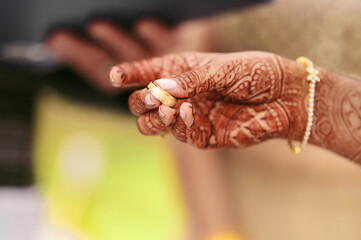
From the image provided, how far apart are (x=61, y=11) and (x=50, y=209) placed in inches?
32.1

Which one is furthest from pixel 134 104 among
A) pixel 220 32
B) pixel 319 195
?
pixel 319 195

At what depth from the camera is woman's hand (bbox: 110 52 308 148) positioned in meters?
0.51

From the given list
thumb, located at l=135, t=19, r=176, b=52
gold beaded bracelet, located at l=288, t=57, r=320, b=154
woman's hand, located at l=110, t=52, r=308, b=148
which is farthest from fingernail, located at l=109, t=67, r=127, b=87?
thumb, located at l=135, t=19, r=176, b=52

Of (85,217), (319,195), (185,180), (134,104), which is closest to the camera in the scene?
(134,104)

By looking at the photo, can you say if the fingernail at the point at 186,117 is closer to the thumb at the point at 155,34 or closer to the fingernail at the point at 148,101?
the fingernail at the point at 148,101

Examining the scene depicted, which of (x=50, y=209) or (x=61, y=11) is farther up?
(x=61, y=11)

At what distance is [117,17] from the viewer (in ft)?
2.76

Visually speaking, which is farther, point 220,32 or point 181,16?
point 220,32

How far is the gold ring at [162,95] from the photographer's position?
0.46 metres

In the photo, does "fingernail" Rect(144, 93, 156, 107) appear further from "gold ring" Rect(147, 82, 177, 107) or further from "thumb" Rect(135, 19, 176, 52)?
"thumb" Rect(135, 19, 176, 52)

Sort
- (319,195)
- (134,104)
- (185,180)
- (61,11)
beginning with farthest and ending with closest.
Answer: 1. (185,180)
2. (319,195)
3. (61,11)
4. (134,104)

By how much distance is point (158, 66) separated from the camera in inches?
22.1

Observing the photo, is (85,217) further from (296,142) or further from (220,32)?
(296,142)

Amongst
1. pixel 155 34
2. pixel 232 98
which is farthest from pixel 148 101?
pixel 155 34
